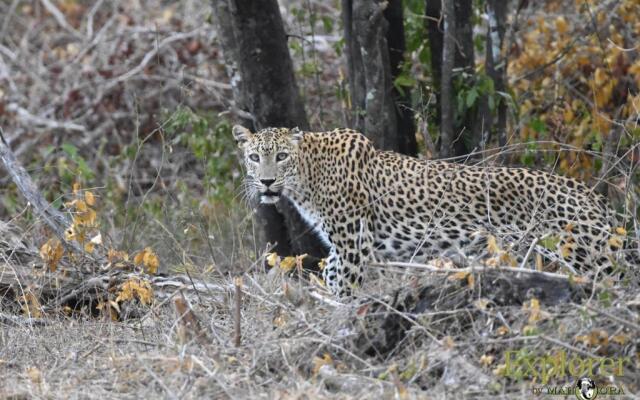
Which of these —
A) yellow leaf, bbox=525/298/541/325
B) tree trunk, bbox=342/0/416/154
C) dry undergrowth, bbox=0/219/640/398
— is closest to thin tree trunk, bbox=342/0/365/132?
tree trunk, bbox=342/0/416/154

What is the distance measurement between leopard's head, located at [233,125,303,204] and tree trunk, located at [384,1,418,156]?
152cm

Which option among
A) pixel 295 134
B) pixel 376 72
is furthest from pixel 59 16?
pixel 295 134

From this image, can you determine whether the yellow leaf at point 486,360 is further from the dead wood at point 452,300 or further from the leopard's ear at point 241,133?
the leopard's ear at point 241,133

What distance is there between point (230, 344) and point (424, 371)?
120cm

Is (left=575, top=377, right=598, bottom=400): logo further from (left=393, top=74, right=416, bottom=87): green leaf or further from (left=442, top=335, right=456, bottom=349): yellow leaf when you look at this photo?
(left=393, top=74, right=416, bottom=87): green leaf

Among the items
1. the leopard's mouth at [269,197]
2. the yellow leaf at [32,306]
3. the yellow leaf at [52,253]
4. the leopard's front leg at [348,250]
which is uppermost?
the yellow leaf at [52,253]

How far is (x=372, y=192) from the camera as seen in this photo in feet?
30.7

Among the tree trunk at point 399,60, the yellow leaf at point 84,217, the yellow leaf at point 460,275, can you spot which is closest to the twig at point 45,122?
the tree trunk at point 399,60

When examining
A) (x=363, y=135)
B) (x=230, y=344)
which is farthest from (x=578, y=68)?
(x=230, y=344)

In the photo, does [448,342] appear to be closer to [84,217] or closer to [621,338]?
[621,338]

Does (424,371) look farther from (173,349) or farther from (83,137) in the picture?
(83,137)

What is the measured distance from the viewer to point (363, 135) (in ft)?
31.7

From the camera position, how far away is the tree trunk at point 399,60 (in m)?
10.5

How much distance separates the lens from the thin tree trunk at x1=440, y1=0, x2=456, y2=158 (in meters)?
9.73
